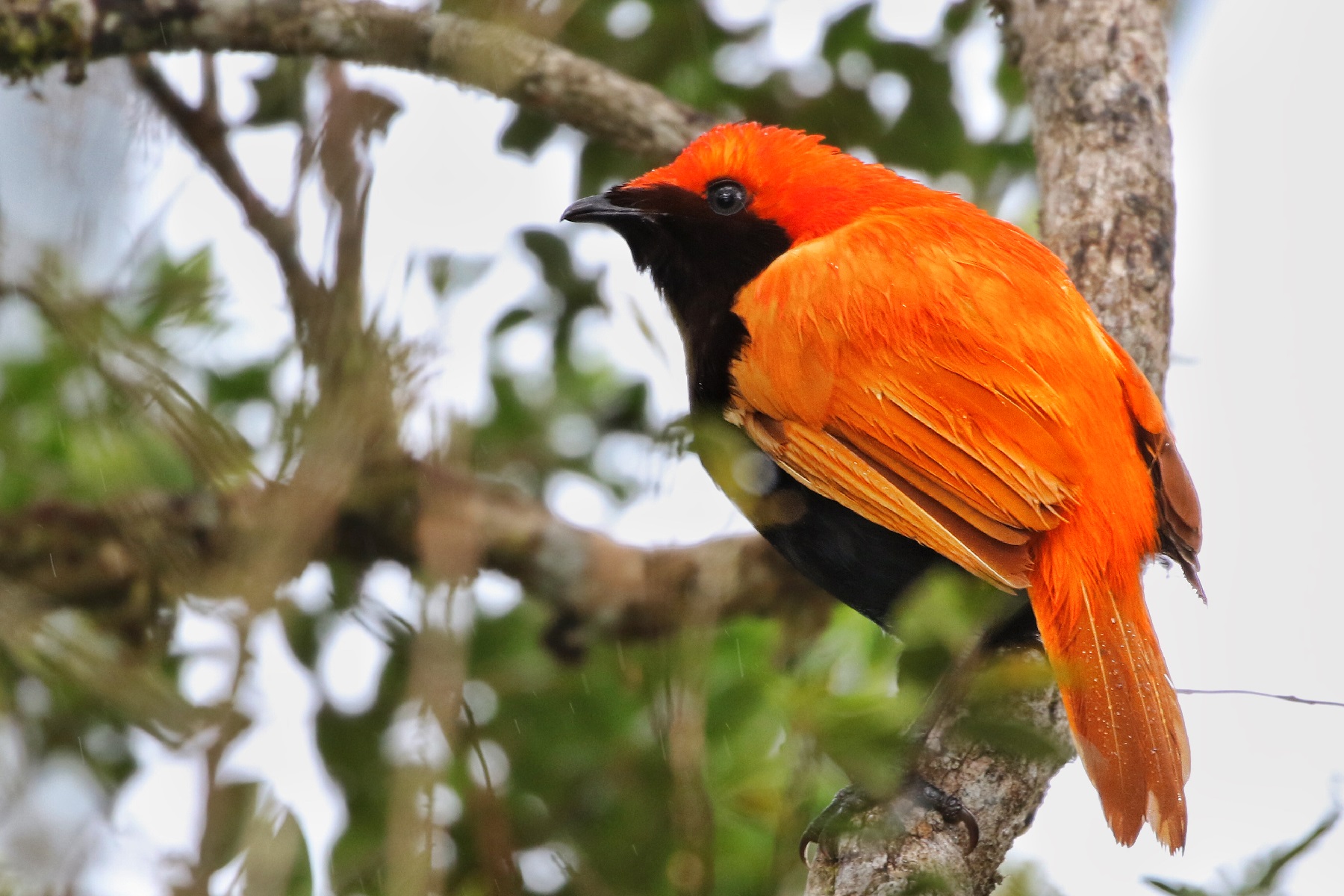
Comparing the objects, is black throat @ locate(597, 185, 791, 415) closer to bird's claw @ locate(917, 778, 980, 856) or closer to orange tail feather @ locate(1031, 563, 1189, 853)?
orange tail feather @ locate(1031, 563, 1189, 853)

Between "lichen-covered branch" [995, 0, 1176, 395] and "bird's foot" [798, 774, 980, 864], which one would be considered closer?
"bird's foot" [798, 774, 980, 864]

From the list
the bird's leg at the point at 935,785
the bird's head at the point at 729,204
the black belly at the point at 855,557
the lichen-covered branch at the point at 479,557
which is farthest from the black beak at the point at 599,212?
the bird's leg at the point at 935,785

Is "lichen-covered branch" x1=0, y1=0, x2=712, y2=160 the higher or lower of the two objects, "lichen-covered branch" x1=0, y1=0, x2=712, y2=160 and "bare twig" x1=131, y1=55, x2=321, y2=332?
the higher

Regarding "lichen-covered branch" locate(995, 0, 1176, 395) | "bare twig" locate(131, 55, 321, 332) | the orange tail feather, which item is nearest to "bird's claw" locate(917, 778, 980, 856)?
the orange tail feather

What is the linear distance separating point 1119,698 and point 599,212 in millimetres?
1972

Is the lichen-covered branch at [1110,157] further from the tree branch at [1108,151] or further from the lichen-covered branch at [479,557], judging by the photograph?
the lichen-covered branch at [479,557]

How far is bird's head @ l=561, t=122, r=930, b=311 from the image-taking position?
3.89 metres

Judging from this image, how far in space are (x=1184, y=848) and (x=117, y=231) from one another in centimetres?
239

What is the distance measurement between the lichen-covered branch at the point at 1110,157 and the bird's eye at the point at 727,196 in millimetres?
886

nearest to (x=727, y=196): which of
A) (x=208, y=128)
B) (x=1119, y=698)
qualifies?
(x=208, y=128)

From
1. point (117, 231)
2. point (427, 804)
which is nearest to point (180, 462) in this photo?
point (117, 231)

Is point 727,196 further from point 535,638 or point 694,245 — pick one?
point 535,638

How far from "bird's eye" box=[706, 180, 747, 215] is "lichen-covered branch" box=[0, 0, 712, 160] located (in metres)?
0.49

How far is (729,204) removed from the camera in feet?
12.9
